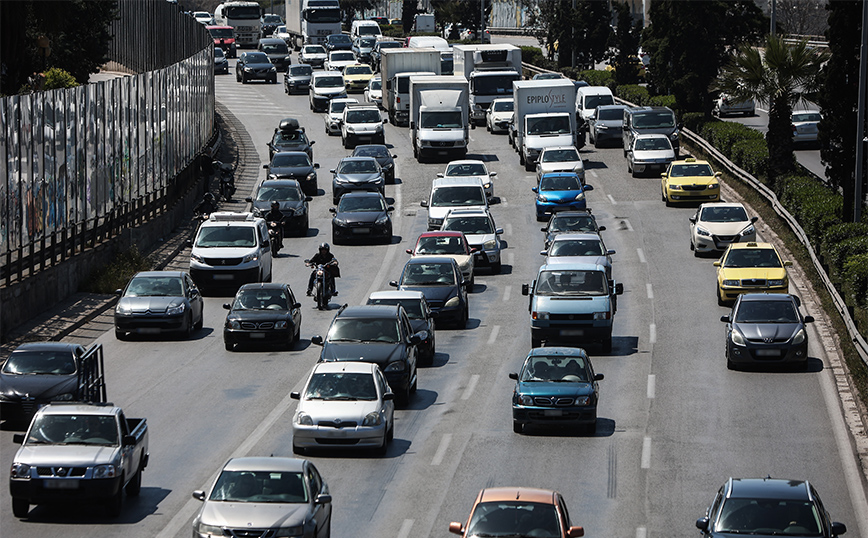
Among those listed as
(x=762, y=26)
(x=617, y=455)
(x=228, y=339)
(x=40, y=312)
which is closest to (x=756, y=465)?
(x=617, y=455)

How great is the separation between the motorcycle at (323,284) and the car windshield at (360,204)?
907cm

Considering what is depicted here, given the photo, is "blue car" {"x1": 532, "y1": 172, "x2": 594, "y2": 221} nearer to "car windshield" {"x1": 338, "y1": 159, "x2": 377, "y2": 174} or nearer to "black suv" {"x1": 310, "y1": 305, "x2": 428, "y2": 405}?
"car windshield" {"x1": 338, "y1": 159, "x2": 377, "y2": 174}

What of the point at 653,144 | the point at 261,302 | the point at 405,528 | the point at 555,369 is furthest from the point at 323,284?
the point at 653,144

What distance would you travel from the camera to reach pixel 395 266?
41.5m

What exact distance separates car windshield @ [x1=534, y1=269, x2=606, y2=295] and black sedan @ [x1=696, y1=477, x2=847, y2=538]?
599 inches

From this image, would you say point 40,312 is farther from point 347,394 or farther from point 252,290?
point 347,394

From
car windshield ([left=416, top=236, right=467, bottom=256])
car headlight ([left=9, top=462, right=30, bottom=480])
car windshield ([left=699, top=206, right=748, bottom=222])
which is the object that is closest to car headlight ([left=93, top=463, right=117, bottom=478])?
car headlight ([left=9, top=462, right=30, bottom=480])

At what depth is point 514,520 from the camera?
589 inches

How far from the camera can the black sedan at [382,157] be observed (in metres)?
56.0

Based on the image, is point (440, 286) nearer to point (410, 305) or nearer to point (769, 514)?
point (410, 305)

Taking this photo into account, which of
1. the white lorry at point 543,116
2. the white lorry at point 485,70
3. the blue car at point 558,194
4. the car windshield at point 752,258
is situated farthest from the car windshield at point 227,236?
the white lorry at point 485,70

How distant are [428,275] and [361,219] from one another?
1144 cm

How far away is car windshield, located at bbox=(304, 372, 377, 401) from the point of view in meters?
22.4

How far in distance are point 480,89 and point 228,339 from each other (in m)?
41.7
